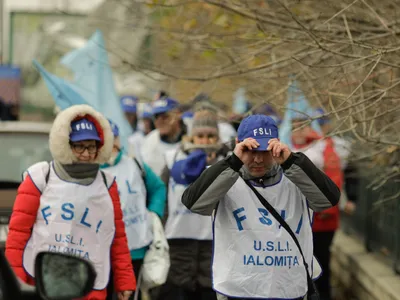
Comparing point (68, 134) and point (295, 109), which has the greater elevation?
point (295, 109)

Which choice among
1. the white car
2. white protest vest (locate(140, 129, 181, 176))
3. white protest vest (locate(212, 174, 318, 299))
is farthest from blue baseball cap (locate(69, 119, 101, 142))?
white protest vest (locate(140, 129, 181, 176))

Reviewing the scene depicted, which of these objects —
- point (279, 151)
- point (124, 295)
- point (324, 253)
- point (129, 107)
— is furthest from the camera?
point (129, 107)

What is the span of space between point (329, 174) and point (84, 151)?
3857mm

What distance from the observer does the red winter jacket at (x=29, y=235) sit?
597 centimetres

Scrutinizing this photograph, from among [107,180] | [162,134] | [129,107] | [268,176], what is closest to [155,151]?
[162,134]

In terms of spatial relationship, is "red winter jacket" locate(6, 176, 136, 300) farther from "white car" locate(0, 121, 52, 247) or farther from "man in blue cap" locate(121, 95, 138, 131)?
"man in blue cap" locate(121, 95, 138, 131)

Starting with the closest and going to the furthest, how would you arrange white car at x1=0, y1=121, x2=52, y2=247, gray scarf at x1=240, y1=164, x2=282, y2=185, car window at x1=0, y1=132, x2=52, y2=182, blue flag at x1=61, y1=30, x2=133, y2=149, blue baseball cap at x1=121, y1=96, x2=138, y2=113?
gray scarf at x1=240, y1=164, x2=282, y2=185 → white car at x1=0, y1=121, x2=52, y2=247 → car window at x1=0, y1=132, x2=52, y2=182 → blue flag at x1=61, y1=30, x2=133, y2=149 → blue baseball cap at x1=121, y1=96, x2=138, y2=113

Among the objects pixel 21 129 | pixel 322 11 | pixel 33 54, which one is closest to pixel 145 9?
pixel 21 129

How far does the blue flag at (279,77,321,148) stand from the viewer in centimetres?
747

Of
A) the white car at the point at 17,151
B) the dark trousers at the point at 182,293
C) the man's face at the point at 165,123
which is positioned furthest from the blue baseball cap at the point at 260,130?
the man's face at the point at 165,123

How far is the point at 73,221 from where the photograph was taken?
6.12m

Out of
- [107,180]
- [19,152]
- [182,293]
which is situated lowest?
[182,293]

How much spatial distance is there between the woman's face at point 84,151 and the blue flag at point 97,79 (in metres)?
3.53

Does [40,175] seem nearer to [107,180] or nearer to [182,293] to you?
[107,180]
